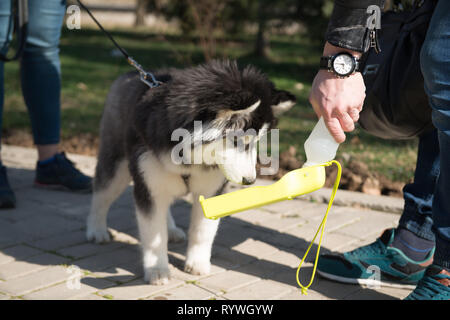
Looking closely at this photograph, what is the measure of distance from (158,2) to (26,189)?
35.6ft

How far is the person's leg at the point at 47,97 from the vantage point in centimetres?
Result: 458

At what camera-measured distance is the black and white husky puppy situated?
2.98 meters

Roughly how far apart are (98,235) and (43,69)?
1.72 meters

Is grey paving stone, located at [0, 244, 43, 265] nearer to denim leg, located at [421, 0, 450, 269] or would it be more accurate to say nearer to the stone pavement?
the stone pavement

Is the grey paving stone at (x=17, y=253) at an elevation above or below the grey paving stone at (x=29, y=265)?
below

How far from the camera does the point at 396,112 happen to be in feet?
9.62

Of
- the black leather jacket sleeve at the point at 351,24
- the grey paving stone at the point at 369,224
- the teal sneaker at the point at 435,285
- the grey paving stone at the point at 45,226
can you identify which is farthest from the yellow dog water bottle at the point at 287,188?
the grey paving stone at the point at 45,226

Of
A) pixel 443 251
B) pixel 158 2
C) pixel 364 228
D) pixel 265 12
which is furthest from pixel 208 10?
pixel 443 251

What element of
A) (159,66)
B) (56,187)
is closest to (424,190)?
(56,187)

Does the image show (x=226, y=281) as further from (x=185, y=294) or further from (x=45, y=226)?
(x=45, y=226)

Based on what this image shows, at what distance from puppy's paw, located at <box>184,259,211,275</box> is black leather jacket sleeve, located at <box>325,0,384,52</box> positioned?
1.59 meters

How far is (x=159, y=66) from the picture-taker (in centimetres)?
1145

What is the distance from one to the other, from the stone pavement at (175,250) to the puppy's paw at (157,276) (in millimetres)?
37

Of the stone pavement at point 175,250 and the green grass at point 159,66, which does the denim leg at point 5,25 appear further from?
the green grass at point 159,66
